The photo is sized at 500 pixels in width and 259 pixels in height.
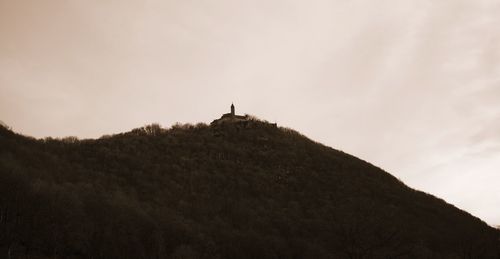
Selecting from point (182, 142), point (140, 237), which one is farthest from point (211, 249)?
point (182, 142)

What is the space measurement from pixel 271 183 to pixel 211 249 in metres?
18.2

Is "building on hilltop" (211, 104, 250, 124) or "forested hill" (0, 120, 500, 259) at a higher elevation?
"building on hilltop" (211, 104, 250, 124)

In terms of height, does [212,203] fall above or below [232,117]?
below

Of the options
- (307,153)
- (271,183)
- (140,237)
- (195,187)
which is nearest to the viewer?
(140,237)

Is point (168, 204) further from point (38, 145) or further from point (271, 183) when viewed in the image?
point (271, 183)

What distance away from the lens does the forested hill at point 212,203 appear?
18.4 m

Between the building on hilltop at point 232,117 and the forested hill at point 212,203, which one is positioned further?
the building on hilltop at point 232,117

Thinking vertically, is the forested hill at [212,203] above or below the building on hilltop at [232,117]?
below

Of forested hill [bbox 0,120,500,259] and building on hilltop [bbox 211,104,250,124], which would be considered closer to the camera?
forested hill [bbox 0,120,500,259]

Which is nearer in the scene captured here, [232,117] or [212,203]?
[212,203]

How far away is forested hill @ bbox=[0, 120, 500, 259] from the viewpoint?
723 inches

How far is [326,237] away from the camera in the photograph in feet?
97.6

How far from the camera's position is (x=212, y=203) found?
3222 cm

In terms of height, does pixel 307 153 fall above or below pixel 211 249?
above
